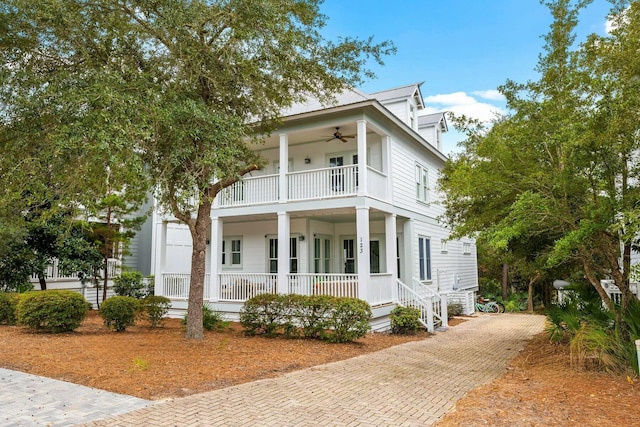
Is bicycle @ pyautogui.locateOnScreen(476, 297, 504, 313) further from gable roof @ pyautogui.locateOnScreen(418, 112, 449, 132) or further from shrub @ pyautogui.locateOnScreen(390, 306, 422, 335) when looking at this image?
shrub @ pyautogui.locateOnScreen(390, 306, 422, 335)

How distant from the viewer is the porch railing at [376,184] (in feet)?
45.6

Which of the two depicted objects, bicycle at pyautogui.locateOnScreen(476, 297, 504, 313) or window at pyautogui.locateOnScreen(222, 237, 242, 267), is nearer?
window at pyautogui.locateOnScreen(222, 237, 242, 267)

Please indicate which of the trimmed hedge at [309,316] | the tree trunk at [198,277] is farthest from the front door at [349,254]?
the tree trunk at [198,277]

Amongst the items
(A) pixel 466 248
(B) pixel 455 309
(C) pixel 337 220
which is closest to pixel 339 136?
(C) pixel 337 220

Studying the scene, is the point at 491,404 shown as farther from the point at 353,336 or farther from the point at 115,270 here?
the point at 115,270

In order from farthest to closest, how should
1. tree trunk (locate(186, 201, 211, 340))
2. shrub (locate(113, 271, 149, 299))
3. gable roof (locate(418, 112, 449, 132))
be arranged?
gable roof (locate(418, 112, 449, 132)) < shrub (locate(113, 271, 149, 299)) < tree trunk (locate(186, 201, 211, 340))

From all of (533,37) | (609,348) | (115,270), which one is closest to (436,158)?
(533,37)

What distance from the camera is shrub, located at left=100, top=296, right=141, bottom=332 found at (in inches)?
473

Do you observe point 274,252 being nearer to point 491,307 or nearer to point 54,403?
point 491,307

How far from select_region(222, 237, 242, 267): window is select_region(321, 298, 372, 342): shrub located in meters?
8.20

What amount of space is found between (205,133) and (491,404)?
6.70 metres

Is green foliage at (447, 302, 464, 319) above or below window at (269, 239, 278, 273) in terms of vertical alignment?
below

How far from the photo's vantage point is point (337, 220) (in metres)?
17.6

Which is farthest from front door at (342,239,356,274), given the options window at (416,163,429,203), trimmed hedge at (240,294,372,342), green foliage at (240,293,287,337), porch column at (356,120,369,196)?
green foliage at (240,293,287,337)
